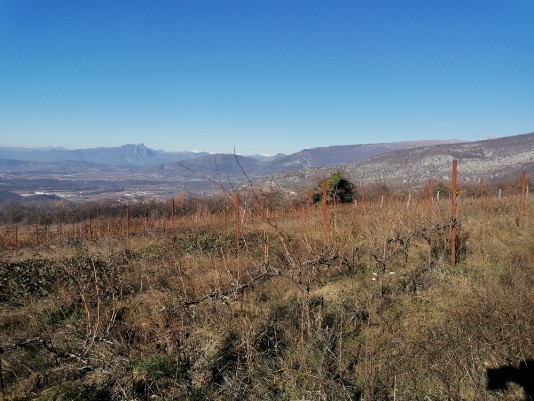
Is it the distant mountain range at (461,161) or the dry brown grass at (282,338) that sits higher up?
the distant mountain range at (461,161)

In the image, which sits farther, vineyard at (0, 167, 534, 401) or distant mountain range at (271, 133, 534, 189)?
distant mountain range at (271, 133, 534, 189)

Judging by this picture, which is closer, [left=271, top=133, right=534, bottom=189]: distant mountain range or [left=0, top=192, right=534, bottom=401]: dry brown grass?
[left=0, top=192, right=534, bottom=401]: dry brown grass

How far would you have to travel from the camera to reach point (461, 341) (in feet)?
11.3

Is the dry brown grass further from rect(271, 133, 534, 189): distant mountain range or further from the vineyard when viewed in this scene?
rect(271, 133, 534, 189): distant mountain range

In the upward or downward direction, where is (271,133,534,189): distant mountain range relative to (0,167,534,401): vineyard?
upward

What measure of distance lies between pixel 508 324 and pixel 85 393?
3.87 m

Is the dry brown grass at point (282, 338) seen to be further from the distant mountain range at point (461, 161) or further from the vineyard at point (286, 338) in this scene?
the distant mountain range at point (461, 161)

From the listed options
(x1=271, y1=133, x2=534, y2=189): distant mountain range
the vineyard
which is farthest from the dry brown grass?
(x1=271, y1=133, x2=534, y2=189): distant mountain range

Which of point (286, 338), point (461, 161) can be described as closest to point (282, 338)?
point (286, 338)

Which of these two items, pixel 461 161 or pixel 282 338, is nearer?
pixel 282 338

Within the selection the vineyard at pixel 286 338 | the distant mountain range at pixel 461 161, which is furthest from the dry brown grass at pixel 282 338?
the distant mountain range at pixel 461 161

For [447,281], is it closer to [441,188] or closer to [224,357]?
[224,357]

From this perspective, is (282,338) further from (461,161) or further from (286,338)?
(461,161)

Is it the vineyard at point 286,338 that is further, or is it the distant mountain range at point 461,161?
the distant mountain range at point 461,161
